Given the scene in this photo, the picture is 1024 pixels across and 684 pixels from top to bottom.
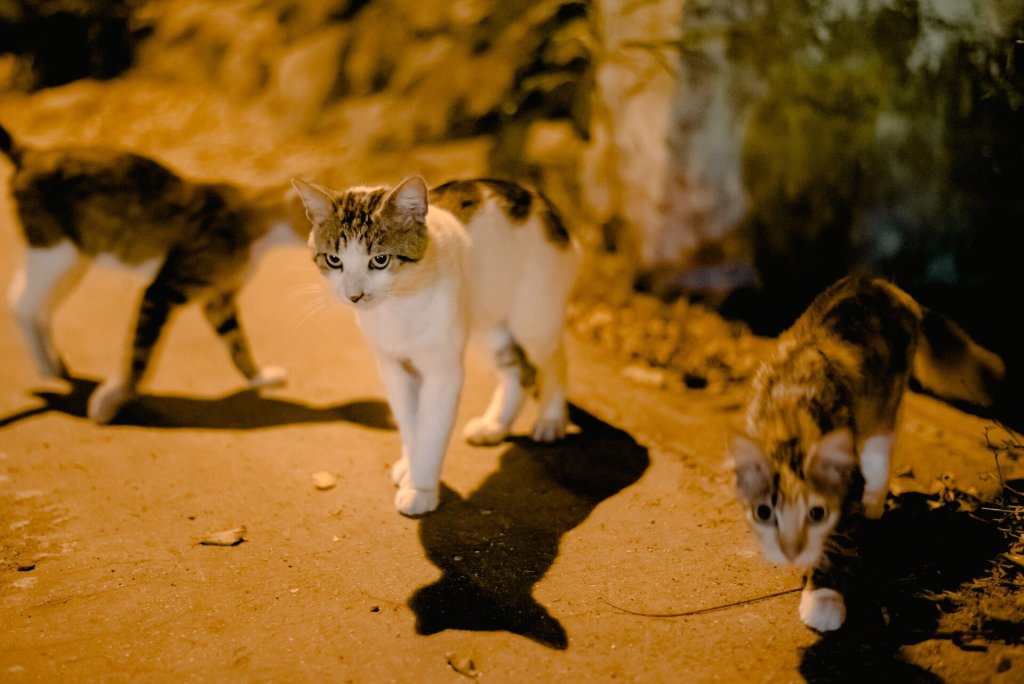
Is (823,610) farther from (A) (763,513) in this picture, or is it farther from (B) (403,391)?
(B) (403,391)

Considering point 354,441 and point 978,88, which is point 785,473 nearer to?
point 354,441

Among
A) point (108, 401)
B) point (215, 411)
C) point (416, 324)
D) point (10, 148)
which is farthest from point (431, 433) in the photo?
point (10, 148)

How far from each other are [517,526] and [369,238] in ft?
4.12

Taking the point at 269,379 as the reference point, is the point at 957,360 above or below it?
above

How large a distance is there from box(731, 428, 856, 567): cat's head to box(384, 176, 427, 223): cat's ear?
1317mm

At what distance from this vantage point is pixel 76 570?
118 inches

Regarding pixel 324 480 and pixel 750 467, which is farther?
pixel 324 480

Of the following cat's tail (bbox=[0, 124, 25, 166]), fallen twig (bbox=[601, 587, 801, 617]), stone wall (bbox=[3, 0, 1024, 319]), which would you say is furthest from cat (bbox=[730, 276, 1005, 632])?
cat's tail (bbox=[0, 124, 25, 166])

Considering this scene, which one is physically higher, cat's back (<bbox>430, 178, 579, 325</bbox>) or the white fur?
cat's back (<bbox>430, 178, 579, 325</bbox>)

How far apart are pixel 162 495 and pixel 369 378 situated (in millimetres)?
1362

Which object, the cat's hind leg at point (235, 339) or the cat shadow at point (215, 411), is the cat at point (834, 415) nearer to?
the cat shadow at point (215, 411)

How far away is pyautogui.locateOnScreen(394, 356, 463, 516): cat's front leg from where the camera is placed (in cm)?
317

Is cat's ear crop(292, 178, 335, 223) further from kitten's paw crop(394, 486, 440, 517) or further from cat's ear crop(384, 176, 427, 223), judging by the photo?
kitten's paw crop(394, 486, 440, 517)

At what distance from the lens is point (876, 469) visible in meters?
3.00
